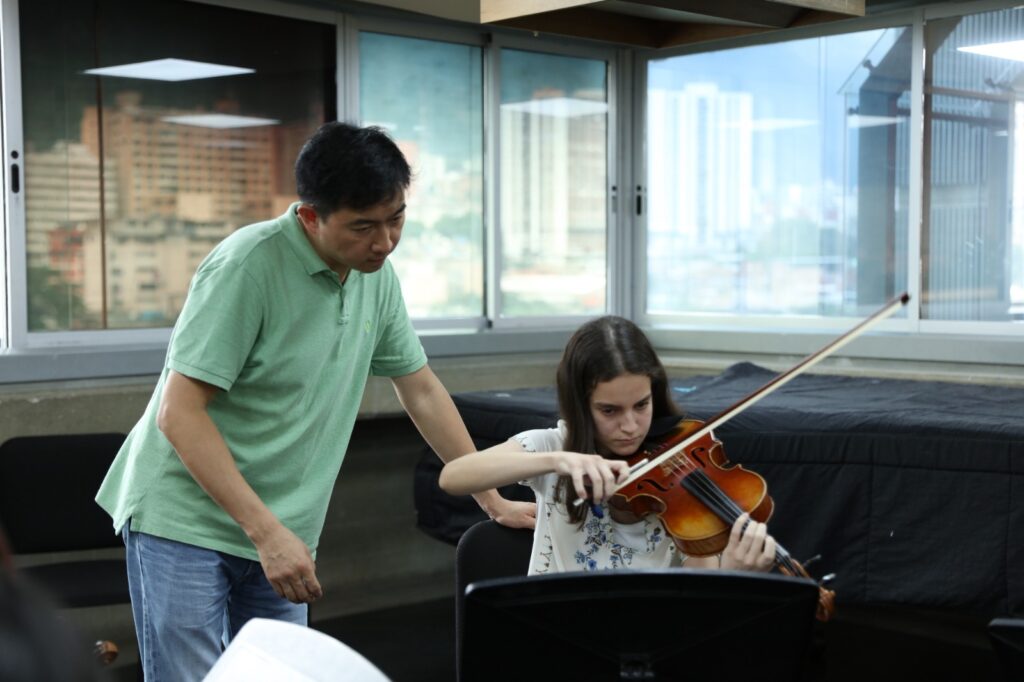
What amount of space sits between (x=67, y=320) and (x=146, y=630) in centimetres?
217

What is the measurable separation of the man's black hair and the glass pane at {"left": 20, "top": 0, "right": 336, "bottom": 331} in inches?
88.1

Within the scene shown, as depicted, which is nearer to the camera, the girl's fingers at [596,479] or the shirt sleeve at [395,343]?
the girl's fingers at [596,479]

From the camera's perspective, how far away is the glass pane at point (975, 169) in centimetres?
403

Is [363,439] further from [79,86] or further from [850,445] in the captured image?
[850,445]

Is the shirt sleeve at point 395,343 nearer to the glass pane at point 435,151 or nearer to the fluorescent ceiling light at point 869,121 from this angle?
the glass pane at point 435,151

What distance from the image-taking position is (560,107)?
16.4 feet

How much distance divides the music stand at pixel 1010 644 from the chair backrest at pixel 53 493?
259 cm

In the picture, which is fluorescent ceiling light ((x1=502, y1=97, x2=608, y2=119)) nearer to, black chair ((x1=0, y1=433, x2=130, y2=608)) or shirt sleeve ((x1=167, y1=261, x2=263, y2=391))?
black chair ((x1=0, y1=433, x2=130, y2=608))

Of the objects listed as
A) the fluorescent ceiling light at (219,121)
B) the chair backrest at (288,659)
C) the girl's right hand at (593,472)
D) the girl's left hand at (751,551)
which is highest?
the fluorescent ceiling light at (219,121)

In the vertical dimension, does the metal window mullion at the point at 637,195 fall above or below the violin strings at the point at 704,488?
above

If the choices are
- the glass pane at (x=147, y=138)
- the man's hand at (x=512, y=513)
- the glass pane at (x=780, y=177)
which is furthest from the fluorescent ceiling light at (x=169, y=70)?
the man's hand at (x=512, y=513)

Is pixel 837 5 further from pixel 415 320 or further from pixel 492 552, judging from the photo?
pixel 415 320

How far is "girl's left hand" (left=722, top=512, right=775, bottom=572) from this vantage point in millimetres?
1826

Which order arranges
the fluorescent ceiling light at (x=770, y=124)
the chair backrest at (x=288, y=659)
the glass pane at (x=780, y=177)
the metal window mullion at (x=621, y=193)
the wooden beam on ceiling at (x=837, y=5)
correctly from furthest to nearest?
the metal window mullion at (x=621, y=193)
the fluorescent ceiling light at (x=770, y=124)
the glass pane at (x=780, y=177)
the wooden beam on ceiling at (x=837, y=5)
the chair backrest at (x=288, y=659)
